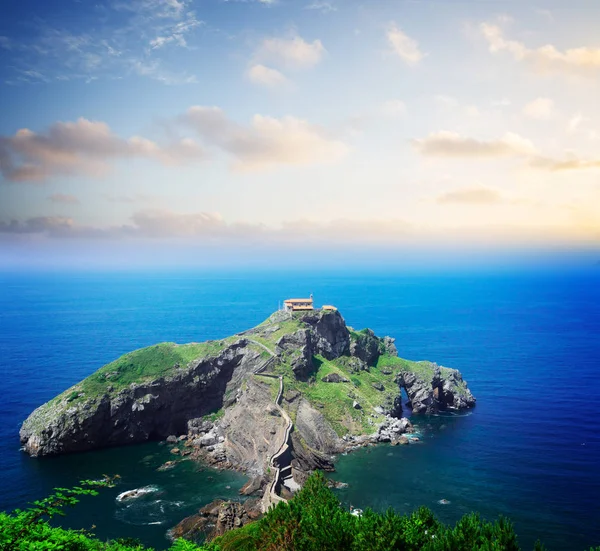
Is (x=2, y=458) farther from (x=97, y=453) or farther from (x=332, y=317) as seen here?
(x=332, y=317)

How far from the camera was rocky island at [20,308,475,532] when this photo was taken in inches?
3130

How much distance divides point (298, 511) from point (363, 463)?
133 ft

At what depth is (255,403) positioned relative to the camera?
86.6 m

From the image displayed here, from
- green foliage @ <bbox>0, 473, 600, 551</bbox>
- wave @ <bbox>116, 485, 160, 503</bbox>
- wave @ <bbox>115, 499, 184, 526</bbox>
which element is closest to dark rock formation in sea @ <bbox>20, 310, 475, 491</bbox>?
wave @ <bbox>116, 485, 160, 503</bbox>

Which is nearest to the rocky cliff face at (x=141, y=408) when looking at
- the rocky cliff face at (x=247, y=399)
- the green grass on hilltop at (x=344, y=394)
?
the rocky cliff face at (x=247, y=399)

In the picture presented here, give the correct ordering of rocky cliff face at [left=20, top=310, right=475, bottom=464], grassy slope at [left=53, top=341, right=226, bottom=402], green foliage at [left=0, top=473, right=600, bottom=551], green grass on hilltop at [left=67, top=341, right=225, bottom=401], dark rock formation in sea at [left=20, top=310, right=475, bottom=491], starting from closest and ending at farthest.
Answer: green foliage at [left=0, top=473, right=600, bottom=551] < dark rock formation in sea at [left=20, top=310, right=475, bottom=491] < rocky cliff face at [left=20, top=310, right=475, bottom=464] < grassy slope at [left=53, top=341, right=226, bottom=402] < green grass on hilltop at [left=67, top=341, right=225, bottom=401]

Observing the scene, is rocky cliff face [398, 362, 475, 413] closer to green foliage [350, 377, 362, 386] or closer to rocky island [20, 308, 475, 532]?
rocky island [20, 308, 475, 532]

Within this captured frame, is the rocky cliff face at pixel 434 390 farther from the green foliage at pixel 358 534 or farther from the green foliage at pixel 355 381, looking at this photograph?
the green foliage at pixel 358 534

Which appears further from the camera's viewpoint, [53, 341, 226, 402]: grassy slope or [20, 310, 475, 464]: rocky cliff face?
[53, 341, 226, 402]: grassy slope

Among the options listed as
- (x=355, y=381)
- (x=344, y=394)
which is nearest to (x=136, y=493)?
(x=344, y=394)

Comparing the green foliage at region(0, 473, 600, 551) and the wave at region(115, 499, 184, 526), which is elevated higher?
the green foliage at region(0, 473, 600, 551)

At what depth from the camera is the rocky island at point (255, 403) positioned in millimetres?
79500

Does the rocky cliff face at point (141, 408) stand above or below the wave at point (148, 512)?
above

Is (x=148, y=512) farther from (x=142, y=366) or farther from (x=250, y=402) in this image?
(x=142, y=366)
